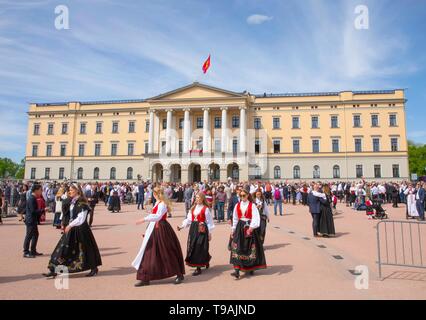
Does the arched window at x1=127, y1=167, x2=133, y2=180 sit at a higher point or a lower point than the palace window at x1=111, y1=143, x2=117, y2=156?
lower

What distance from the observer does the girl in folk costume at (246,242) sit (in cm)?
598

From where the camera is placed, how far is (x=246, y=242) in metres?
6.13

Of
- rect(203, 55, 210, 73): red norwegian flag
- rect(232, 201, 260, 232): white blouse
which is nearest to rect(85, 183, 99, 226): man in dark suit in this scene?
rect(232, 201, 260, 232): white blouse

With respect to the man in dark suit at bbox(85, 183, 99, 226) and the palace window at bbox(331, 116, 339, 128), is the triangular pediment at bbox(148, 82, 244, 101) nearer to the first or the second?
the palace window at bbox(331, 116, 339, 128)

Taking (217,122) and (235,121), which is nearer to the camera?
(235,121)

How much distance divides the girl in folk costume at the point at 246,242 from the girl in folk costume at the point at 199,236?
56cm

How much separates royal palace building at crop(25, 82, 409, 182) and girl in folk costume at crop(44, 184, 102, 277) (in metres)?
41.5

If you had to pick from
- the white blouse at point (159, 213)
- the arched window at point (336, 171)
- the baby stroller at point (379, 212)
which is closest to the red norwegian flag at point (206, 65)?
the arched window at point (336, 171)

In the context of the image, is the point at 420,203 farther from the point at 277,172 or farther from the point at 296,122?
the point at 296,122

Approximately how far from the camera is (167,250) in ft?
18.3

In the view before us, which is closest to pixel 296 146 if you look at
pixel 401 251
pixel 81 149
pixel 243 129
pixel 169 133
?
pixel 243 129

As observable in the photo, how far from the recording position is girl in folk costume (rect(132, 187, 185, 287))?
17.6ft

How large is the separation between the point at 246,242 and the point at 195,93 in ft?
154

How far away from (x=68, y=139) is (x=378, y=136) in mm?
55592
